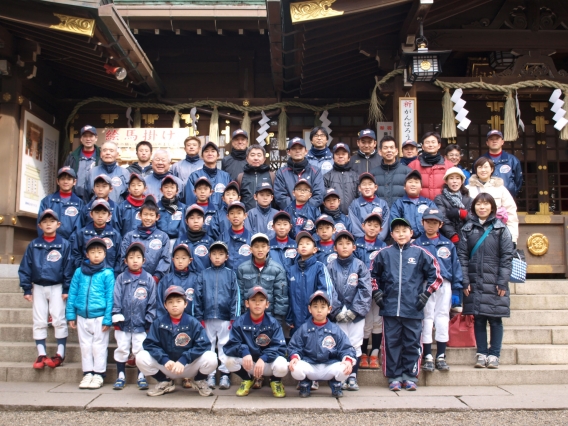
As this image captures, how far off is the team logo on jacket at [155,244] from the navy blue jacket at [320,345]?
77.2 inches

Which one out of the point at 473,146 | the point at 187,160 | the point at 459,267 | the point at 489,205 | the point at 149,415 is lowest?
the point at 149,415

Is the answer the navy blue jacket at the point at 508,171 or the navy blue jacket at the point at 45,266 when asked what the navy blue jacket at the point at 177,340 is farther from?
the navy blue jacket at the point at 508,171

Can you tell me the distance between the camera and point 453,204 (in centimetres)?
679

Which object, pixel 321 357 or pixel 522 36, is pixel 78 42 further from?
pixel 522 36

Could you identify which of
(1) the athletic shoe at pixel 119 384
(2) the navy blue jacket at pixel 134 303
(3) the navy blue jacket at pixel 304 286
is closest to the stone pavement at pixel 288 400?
(1) the athletic shoe at pixel 119 384

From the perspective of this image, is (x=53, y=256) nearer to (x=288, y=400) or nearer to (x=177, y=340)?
(x=177, y=340)

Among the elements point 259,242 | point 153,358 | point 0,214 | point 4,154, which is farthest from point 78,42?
point 153,358

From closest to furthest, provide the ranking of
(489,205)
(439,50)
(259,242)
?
(259,242), (489,205), (439,50)

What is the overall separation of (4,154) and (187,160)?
10.4 ft

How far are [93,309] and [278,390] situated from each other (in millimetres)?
2103

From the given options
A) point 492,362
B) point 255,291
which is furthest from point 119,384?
point 492,362

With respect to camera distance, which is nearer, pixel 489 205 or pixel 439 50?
pixel 489 205

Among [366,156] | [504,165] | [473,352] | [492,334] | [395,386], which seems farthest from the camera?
[504,165]

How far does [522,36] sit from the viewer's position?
9.04 meters
